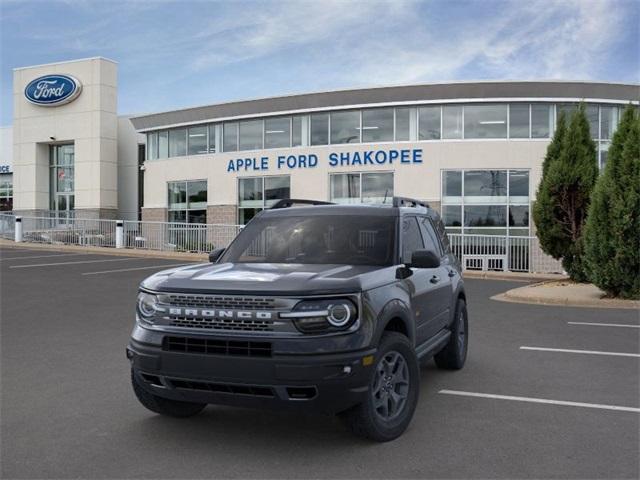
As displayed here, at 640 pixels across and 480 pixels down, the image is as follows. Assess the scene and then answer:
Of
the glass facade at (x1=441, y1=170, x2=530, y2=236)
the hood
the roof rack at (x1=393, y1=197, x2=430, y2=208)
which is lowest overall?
the hood

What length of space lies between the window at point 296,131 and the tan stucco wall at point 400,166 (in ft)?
1.33

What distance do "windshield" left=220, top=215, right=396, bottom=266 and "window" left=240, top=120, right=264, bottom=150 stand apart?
80.4 ft

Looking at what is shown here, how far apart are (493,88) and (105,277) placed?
16.7 meters

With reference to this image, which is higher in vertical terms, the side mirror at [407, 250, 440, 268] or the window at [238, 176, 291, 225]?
the window at [238, 176, 291, 225]

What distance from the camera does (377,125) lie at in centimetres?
2727

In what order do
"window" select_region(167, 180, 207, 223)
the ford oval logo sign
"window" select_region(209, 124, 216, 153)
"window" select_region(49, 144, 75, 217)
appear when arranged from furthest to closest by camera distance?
"window" select_region(49, 144, 75, 217) → the ford oval logo sign → "window" select_region(167, 180, 207, 223) → "window" select_region(209, 124, 216, 153)

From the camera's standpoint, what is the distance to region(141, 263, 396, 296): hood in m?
4.26

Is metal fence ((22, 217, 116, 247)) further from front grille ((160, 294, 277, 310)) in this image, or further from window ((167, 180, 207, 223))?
front grille ((160, 294, 277, 310))

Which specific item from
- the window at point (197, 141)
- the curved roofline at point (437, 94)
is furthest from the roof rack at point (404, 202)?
the window at point (197, 141)

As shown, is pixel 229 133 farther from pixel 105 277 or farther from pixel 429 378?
pixel 429 378

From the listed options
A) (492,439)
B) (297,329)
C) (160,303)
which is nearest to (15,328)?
(160,303)

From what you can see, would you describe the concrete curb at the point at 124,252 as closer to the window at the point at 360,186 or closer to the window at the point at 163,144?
the window at the point at 360,186

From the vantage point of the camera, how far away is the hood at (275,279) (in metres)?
4.26

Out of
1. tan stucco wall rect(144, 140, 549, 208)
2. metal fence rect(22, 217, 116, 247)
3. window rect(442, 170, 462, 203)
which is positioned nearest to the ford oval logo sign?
metal fence rect(22, 217, 116, 247)
